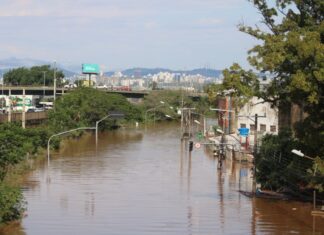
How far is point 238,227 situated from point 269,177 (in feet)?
36.5

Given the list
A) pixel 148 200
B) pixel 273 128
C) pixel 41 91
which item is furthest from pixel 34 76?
pixel 148 200

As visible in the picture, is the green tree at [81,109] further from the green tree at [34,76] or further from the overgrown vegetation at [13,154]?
the green tree at [34,76]

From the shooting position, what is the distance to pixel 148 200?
4566 cm

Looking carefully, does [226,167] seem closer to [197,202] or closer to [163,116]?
[197,202]

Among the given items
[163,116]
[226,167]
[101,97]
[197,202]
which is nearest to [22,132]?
[226,167]

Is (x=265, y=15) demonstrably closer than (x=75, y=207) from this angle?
Yes

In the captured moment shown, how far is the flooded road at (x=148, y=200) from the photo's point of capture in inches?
1414

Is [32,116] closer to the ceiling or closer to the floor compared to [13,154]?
closer to the ceiling

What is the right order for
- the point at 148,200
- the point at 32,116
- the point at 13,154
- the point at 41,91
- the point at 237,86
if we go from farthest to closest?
the point at 41,91 < the point at 32,116 < the point at 13,154 < the point at 148,200 < the point at 237,86

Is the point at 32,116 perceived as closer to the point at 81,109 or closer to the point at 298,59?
the point at 81,109

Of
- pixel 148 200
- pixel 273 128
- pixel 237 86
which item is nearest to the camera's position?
pixel 237 86

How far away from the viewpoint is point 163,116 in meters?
147

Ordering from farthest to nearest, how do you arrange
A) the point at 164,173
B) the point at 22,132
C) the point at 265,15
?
the point at 22,132, the point at 164,173, the point at 265,15

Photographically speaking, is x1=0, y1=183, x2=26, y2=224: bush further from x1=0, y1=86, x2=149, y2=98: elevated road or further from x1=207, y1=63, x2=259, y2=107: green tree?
x1=0, y1=86, x2=149, y2=98: elevated road
